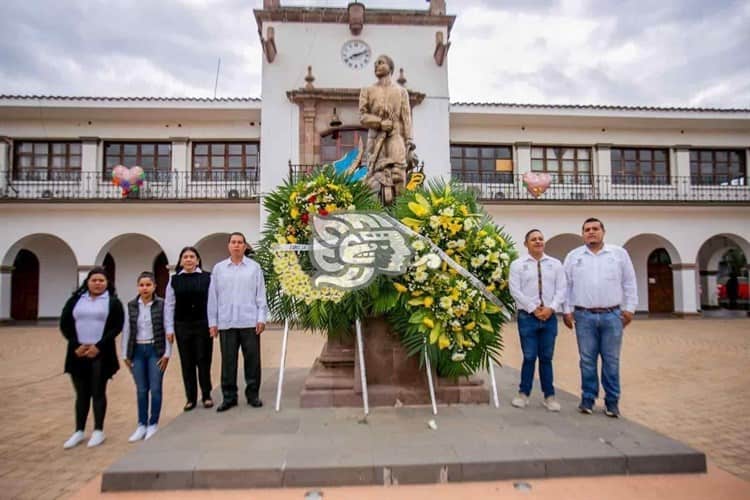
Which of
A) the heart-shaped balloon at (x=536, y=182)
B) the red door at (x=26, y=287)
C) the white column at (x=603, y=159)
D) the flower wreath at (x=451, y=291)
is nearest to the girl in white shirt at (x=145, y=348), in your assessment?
the flower wreath at (x=451, y=291)

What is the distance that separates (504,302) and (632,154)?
1590 centimetres

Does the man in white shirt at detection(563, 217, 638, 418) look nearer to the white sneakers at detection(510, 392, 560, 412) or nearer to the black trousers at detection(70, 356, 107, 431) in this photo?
the white sneakers at detection(510, 392, 560, 412)

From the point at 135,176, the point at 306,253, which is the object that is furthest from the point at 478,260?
the point at 135,176

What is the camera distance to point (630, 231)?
16047 mm

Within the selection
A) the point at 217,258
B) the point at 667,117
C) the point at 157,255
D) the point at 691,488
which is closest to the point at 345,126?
the point at 217,258

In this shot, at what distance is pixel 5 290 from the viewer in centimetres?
1475

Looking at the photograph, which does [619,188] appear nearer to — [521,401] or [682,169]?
[682,169]

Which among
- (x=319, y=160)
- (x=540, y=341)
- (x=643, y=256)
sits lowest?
(x=540, y=341)

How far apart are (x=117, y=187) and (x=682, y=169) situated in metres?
20.2

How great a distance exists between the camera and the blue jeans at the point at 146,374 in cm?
407

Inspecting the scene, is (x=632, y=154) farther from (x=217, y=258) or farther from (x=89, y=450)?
(x=89, y=450)

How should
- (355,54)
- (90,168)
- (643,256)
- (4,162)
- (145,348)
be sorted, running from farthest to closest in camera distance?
(643,256) → (90,168) → (4,162) → (355,54) → (145,348)

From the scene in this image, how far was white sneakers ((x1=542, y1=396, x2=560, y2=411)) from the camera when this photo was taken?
4.23 meters

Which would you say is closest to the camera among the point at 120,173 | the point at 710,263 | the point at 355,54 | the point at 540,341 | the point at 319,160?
the point at 540,341
